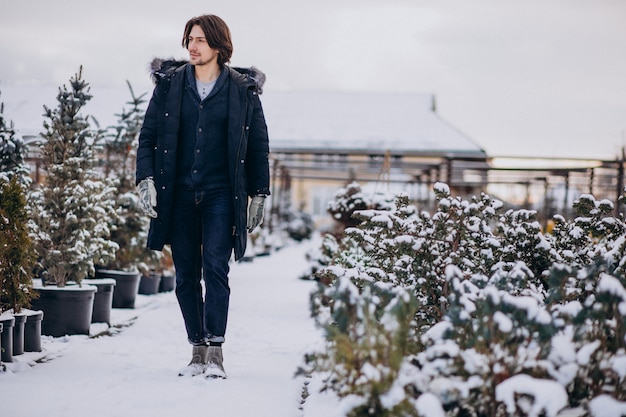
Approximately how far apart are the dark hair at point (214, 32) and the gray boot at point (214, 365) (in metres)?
1.52

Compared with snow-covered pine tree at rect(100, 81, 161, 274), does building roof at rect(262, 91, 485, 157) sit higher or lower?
higher

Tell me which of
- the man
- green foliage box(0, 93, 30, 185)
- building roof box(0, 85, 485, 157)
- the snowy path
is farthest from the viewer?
building roof box(0, 85, 485, 157)

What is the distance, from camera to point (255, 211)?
4.04 metres

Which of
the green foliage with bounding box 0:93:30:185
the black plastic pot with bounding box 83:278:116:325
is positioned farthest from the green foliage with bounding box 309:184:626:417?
the green foliage with bounding box 0:93:30:185

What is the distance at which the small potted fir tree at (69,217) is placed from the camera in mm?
4793

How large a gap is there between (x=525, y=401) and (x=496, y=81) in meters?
11.0

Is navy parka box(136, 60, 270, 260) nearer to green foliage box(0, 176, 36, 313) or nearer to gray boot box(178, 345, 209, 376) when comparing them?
gray boot box(178, 345, 209, 376)

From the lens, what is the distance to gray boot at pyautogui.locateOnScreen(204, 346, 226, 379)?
3.75m

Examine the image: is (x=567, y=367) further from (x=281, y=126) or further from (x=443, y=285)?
(x=281, y=126)

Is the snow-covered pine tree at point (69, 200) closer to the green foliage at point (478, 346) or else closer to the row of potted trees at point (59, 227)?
the row of potted trees at point (59, 227)

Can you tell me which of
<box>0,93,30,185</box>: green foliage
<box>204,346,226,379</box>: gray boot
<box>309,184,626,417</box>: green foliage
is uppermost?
<box>0,93,30,185</box>: green foliage

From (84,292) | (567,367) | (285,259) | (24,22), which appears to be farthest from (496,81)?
(567,367)

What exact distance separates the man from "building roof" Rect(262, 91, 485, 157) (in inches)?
675

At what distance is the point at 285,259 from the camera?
16.6 meters
